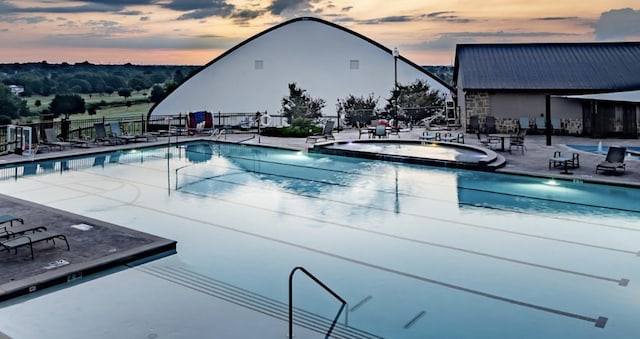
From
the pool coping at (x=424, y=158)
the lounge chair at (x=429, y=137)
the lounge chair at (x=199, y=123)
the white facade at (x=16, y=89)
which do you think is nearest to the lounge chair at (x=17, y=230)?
the pool coping at (x=424, y=158)

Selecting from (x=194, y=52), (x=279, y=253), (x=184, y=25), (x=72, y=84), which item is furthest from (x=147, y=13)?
(x=279, y=253)

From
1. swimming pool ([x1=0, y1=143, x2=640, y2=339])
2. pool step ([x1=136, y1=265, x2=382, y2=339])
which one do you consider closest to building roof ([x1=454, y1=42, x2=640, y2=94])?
swimming pool ([x1=0, y1=143, x2=640, y2=339])

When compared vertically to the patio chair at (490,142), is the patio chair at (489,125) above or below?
above

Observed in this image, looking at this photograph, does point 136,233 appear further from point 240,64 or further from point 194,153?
point 240,64

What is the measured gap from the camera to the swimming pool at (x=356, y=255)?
6523mm

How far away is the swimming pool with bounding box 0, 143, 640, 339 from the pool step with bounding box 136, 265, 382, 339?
0.10 feet

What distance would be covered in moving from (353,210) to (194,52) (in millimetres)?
35714

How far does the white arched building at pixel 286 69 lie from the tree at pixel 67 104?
5.14m

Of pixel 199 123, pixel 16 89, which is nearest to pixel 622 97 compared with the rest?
pixel 199 123

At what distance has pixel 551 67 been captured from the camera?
937 inches

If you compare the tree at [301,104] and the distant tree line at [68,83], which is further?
the distant tree line at [68,83]

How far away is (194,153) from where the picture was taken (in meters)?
19.5

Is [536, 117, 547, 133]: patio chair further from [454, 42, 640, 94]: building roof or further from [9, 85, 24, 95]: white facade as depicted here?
[9, 85, 24, 95]: white facade

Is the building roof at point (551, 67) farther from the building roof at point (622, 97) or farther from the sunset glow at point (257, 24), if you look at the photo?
the sunset glow at point (257, 24)
